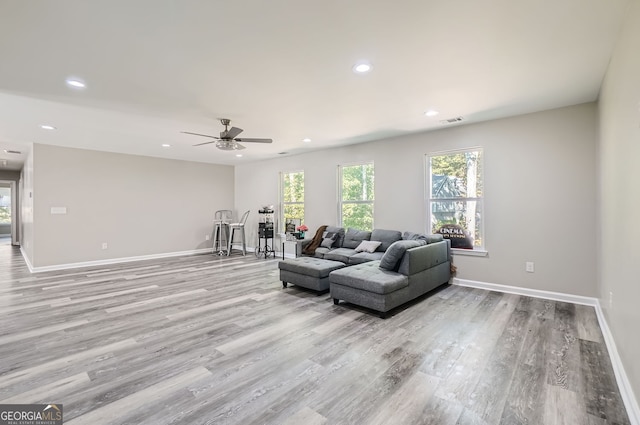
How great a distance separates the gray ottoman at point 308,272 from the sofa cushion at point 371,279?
428 mm

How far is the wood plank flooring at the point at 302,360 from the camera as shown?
1.87m

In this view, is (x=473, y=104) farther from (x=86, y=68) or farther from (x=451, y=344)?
(x=86, y=68)

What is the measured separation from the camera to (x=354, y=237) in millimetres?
5848

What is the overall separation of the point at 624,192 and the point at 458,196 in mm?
2726

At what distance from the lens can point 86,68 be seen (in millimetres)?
2791

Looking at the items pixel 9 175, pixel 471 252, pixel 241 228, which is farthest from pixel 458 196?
pixel 9 175

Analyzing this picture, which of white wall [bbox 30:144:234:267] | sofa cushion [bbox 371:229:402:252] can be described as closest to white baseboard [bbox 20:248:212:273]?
white wall [bbox 30:144:234:267]

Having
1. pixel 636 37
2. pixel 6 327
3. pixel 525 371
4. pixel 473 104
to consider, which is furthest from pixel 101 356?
pixel 473 104

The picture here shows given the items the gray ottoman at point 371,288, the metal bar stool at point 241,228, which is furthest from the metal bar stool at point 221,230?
the gray ottoman at point 371,288

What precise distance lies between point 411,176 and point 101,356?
16.2 feet

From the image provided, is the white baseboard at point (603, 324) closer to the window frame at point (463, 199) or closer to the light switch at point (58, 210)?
the window frame at point (463, 199)

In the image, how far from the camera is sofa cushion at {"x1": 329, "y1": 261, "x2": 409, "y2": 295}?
11.2ft

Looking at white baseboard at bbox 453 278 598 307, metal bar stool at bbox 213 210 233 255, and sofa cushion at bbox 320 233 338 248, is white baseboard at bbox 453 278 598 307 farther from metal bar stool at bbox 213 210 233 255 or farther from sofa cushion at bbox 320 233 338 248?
metal bar stool at bbox 213 210 233 255

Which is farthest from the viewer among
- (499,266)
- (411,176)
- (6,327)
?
(411,176)
